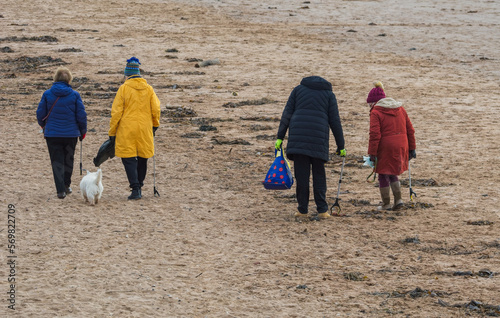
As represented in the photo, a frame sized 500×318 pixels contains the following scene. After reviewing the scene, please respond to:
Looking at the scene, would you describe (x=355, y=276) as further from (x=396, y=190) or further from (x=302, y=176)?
(x=396, y=190)

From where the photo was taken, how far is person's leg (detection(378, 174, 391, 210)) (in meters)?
9.66

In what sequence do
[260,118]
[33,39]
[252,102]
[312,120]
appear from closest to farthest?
[312,120] → [260,118] → [252,102] → [33,39]

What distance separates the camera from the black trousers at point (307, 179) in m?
8.94

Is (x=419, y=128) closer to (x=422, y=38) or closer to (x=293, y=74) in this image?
(x=293, y=74)

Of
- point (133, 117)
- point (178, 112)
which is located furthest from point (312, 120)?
point (178, 112)

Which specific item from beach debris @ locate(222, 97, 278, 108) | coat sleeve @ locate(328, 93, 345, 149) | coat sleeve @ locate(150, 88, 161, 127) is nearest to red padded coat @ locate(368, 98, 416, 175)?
coat sleeve @ locate(328, 93, 345, 149)

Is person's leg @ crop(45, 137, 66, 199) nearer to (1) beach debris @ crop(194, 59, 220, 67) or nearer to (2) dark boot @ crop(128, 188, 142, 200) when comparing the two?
(2) dark boot @ crop(128, 188, 142, 200)

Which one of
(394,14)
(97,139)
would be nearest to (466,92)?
(97,139)

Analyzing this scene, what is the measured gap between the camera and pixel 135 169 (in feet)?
32.2

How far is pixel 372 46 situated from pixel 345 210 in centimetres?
1545

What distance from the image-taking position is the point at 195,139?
46.6ft

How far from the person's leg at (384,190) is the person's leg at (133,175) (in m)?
3.19

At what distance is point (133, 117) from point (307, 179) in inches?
94.0

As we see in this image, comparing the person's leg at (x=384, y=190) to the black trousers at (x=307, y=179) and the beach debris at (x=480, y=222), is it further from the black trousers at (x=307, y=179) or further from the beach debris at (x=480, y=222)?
the beach debris at (x=480, y=222)
